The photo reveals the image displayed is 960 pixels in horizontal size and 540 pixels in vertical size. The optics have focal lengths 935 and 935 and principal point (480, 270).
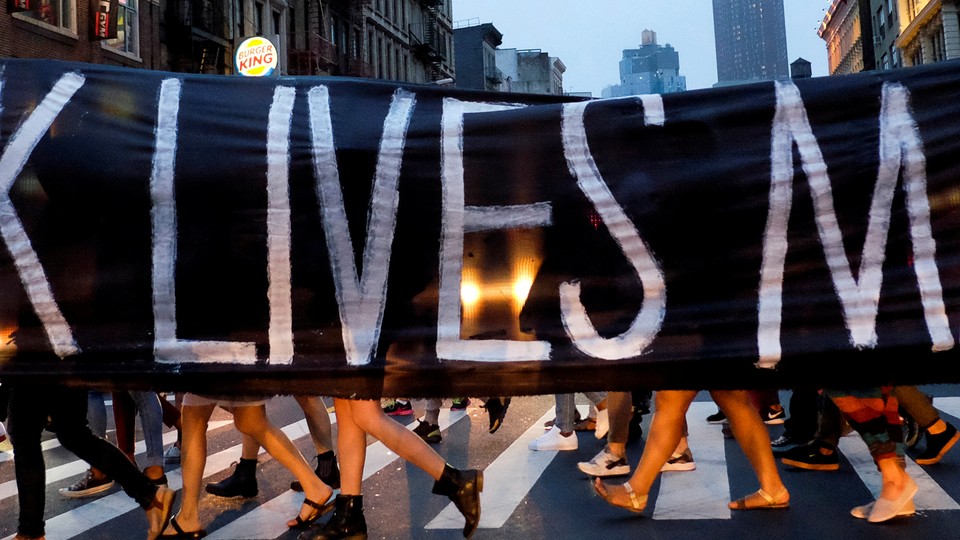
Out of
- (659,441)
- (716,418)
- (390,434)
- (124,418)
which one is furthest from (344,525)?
(716,418)

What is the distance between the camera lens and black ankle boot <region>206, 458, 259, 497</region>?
5.98m

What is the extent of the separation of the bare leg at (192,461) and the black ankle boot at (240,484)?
89 cm

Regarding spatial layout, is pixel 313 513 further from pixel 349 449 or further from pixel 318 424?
pixel 318 424

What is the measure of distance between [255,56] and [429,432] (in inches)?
929

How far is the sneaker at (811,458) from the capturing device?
6430mm

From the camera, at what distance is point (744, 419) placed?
16.6 ft

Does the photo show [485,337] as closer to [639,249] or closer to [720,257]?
[639,249]

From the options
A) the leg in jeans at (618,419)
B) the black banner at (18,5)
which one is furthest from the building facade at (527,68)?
the leg in jeans at (618,419)

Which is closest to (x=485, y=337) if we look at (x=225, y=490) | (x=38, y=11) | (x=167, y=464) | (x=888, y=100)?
(x=888, y=100)

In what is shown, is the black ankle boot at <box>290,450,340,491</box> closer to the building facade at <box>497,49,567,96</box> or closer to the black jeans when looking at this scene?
the black jeans

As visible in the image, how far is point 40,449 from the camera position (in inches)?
188

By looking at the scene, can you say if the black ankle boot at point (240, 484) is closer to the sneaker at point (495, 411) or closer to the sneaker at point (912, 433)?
the sneaker at point (495, 411)

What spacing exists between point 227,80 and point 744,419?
3.23 metres

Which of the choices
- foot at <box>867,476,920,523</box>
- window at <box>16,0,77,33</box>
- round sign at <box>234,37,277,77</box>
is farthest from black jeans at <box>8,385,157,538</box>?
round sign at <box>234,37,277,77</box>
